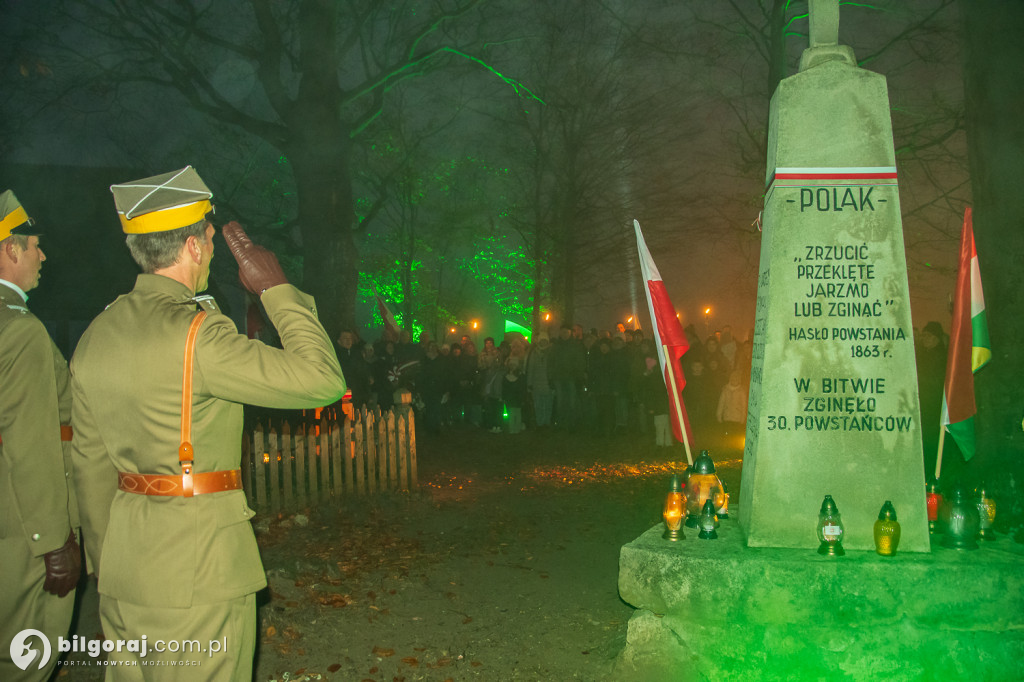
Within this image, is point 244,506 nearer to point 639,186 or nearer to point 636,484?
point 636,484

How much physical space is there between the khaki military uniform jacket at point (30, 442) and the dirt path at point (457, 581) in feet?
6.39

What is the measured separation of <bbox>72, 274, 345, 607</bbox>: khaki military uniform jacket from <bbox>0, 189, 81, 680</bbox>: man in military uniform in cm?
87

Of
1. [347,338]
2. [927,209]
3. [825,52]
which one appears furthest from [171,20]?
[927,209]

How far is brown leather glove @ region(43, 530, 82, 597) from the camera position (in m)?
3.29

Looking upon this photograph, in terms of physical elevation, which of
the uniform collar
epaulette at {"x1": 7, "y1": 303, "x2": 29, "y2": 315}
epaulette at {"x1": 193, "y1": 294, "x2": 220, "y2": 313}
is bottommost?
epaulette at {"x1": 193, "y1": 294, "x2": 220, "y2": 313}

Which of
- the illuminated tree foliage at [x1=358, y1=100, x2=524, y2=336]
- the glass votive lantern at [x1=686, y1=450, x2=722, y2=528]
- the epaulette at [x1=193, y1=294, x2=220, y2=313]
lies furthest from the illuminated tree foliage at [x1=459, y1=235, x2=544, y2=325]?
the epaulette at [x1=193, y1=294, x2=220, y2=313]

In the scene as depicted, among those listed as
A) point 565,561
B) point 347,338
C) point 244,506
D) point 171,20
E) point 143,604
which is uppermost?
point 171,20

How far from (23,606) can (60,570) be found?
354 mm

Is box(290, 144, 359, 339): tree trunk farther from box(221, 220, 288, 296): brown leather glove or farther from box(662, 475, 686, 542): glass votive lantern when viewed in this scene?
box(221, 220, 288, 296): brown leather glove

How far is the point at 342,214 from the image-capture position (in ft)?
45.0

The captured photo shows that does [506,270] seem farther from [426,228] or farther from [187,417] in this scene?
[187,417]

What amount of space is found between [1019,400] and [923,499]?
11.0ft

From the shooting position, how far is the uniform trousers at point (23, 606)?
3346 millimetres

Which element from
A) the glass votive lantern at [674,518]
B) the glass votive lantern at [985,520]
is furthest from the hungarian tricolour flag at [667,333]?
the glass votive lantern at [985,520]
